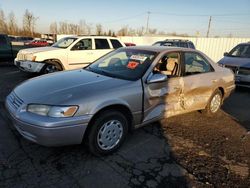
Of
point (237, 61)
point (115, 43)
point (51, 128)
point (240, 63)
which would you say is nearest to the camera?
point (51, 128)

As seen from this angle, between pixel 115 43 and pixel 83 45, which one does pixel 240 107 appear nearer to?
pixel 115 43

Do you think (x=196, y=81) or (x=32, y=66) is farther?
(x=32, y=66)

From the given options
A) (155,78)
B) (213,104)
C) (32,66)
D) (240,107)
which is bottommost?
(240,107)

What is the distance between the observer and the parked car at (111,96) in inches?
117

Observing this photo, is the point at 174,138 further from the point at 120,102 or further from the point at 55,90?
the point at 55,90

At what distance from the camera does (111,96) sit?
327 centimetres

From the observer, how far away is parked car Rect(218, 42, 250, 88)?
7961 millimetres

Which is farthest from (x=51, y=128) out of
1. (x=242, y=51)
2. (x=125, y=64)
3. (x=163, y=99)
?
(x=242, y=51)

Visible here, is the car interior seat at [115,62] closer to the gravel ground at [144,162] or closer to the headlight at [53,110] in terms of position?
the gravel ground at [144,162]

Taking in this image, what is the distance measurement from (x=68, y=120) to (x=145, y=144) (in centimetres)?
153

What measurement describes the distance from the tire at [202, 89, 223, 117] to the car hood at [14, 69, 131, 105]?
2628mm

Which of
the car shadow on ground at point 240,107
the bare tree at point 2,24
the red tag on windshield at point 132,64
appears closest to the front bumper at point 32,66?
the red tag on windshield at point 132,64

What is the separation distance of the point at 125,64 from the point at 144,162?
1766 mm

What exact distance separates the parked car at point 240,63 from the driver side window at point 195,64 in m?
3.57
